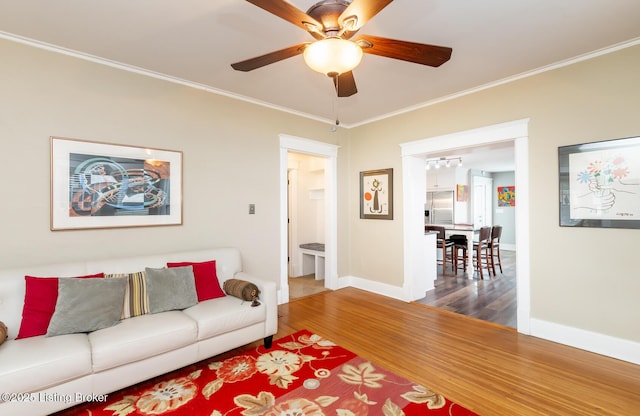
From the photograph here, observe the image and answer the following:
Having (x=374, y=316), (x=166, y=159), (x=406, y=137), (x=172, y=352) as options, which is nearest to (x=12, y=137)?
(x=166, y=159)

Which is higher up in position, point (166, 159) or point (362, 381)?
point (166, 159)

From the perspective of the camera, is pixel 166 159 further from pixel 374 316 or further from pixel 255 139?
pixel 374 316

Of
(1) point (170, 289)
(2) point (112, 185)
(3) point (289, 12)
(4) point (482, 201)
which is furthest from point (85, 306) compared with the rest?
(4) point (482, 201)

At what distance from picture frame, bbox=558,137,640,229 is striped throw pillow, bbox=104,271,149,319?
385cm

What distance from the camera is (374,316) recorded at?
11.8 feet

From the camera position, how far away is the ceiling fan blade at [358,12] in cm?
143

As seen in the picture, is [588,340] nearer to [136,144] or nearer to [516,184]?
[516,184]

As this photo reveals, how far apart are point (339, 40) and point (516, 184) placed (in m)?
2.60

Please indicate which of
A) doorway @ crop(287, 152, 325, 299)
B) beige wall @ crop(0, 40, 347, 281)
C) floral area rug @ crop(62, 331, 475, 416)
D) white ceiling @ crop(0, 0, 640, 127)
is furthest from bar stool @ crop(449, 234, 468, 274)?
floral area rug @ crop(62, 331, 475, 416)

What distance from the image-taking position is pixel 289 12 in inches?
59.1

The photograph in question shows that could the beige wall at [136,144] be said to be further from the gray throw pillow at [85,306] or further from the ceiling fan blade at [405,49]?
the ceiling fan blade at [405,49]

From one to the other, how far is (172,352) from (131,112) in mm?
2251

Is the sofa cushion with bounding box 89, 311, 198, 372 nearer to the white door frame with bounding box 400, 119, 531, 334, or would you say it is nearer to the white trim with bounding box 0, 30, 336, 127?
the white trim with bounding box 0, 30, 336, 127

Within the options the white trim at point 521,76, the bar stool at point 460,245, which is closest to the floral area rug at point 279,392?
the white trim at point 521,76
